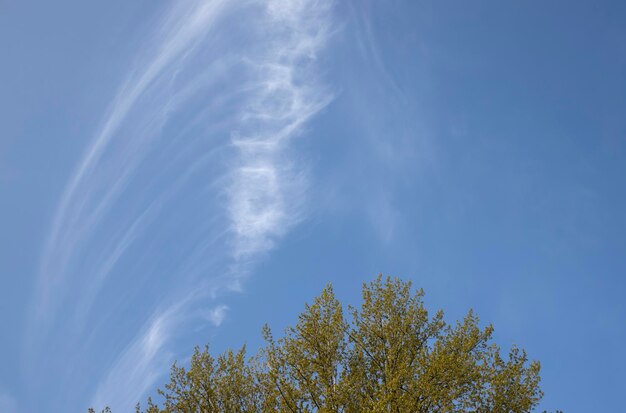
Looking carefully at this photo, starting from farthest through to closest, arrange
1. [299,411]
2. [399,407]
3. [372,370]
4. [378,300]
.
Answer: [378,300] < [372,370] < [299,411] < [399,407]

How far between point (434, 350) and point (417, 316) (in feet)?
11.1

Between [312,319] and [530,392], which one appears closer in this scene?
[530,392]

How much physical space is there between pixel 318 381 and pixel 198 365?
7.87 metres

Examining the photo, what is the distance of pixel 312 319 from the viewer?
34.5 meters

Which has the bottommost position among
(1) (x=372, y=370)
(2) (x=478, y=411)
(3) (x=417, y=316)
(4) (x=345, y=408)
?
(2) (x=478, y=411)

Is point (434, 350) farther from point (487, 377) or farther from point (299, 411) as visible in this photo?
point (299, 411)

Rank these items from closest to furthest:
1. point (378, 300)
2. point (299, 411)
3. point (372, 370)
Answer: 1. point (299, 411)
2. point (372, 370)
3. point (378, 300)

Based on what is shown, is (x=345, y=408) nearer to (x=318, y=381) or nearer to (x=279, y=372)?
(x=318, y=381)

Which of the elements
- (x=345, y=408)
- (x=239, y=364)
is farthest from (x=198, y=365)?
(x=345, y=408)

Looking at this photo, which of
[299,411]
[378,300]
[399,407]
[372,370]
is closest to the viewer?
[399,407]

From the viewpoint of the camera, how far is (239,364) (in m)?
34.9

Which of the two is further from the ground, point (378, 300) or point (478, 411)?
point (378, 300)

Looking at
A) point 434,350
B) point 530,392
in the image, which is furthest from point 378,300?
point 530,392

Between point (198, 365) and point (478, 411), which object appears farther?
point (198, 365)
